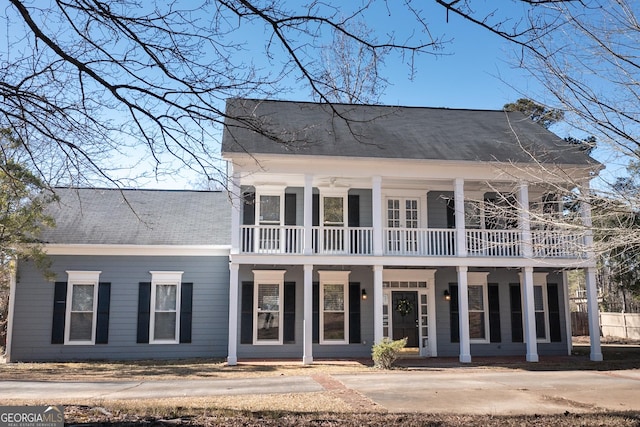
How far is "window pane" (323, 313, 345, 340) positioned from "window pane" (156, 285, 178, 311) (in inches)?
180

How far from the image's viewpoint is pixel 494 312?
57.8 feet

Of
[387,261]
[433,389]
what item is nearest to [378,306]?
[387,261]

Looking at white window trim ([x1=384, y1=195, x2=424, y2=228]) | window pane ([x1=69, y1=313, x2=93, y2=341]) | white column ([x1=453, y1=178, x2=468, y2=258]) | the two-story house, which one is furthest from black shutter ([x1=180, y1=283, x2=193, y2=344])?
white column ([x1=453, y1=178, x2=468, y2=258])

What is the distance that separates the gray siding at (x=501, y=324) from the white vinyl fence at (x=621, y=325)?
37.5ft

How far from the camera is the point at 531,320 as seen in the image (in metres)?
15.4

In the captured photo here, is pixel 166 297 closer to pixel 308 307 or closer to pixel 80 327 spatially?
pixel 80 327

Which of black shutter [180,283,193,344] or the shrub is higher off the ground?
black shutter [180,283,193,344]

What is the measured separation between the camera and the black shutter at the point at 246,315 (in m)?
16.5

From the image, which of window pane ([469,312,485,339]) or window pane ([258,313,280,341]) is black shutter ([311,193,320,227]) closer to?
window pane ([258,313,280,341])

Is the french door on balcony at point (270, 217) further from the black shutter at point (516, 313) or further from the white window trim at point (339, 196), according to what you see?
the black shutter at point (516, 313)

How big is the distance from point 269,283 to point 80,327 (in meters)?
5.65

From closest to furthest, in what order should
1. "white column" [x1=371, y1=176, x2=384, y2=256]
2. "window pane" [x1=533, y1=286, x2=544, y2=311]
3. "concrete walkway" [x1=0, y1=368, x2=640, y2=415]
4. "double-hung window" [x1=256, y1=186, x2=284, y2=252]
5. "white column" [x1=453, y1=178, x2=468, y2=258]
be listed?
"concrete walkway" [x1=0, y1=368, x2=640, y2=415]
"white column" [x1=371, y1=176, x2=384, y2=256]
"white column" [x1=453, y1=178, x2=468, y2=258]
"double-hung window" [x1=256, y1=186, x2=284, y2=252]
"window pane" [x1=533, y1=286, x2=544, y2=311]

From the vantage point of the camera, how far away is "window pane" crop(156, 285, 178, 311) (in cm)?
1658

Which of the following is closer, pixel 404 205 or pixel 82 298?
pixel 82 298
